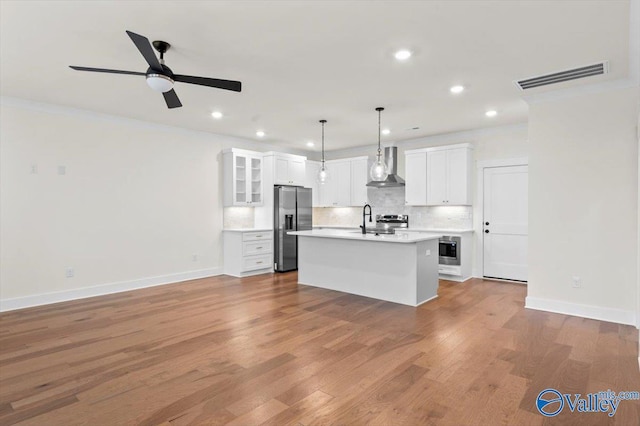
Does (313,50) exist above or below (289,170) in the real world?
above

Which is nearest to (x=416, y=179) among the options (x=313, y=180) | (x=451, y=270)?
(x=451, y=270)

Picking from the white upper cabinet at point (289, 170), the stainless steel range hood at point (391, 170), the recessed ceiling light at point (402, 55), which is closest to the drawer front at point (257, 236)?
the white upper cabinet at point (289, 170)

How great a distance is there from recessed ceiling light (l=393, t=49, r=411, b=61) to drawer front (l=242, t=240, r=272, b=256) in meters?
4.47

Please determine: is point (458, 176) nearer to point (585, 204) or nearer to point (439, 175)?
point (439, 175)

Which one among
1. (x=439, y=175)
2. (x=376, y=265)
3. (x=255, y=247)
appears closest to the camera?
(x=376, y=265)

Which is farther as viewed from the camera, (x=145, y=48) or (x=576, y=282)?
(x=576, y=282)

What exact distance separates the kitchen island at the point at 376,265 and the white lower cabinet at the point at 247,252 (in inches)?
52.6

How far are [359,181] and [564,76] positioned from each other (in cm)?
455

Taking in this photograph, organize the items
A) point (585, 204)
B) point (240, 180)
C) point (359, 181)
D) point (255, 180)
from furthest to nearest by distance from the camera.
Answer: point (359, 181)
point (255, 180)
point (240, 180)
point (585, 204)

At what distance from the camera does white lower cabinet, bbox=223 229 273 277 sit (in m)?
6.67

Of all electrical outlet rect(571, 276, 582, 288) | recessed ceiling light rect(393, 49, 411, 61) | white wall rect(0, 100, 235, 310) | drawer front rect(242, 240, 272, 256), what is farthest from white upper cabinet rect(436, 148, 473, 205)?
white wall rect(0, 100, 235, 310)

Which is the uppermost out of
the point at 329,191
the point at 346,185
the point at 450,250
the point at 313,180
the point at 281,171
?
the point at 281,171

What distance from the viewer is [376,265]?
5004 mm

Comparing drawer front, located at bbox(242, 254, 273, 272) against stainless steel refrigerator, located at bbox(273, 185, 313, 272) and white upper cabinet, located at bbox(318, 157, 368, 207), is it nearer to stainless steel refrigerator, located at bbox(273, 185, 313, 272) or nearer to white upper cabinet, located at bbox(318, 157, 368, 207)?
stainless steel refrigerator, located at bbox(273, 185, 313, 272)
